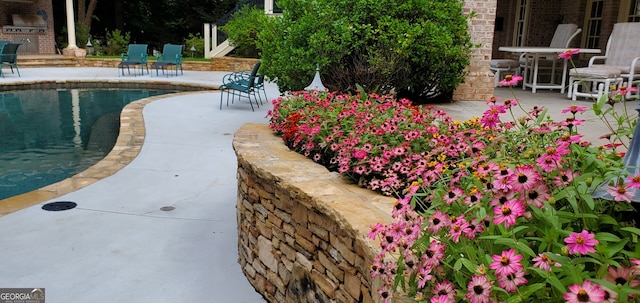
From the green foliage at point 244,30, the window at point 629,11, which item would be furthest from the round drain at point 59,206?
the green foliage at point 244,30

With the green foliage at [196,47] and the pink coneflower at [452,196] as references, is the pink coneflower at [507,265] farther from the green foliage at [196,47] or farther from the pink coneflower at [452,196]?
the green foliage at [196,47]

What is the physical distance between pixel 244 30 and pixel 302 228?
1258 cm

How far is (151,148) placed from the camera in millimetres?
5344

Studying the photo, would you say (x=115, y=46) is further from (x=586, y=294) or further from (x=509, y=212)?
(x=586, y=294)

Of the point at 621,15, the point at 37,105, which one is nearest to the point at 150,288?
the point at 37,105

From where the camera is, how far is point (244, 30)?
557 inches

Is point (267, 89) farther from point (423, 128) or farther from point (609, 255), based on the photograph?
point (609, 255)

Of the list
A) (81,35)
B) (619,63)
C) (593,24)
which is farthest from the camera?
(81,35)

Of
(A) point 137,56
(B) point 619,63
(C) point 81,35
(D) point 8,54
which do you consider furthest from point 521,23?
(C) point 81,35

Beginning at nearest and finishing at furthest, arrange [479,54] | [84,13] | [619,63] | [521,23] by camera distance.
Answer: [479,54]
[619,63]
[521,23]
[84,13]

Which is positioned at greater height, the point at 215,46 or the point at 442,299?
the point at 215,46

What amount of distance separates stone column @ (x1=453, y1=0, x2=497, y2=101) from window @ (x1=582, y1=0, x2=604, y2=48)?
4251 millimetres

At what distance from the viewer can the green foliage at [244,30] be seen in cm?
1398

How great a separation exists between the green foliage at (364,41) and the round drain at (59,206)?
243 cm
